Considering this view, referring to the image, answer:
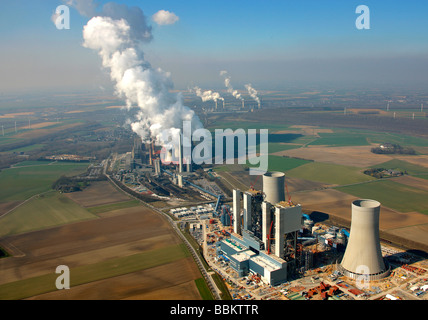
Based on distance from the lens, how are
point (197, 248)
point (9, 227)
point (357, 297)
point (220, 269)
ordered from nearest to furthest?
point (357, 297) < point (220, 269) < point (197, 248) < point (9, 227)

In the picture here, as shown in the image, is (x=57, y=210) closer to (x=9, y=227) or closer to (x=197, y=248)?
(x=9, y=227)

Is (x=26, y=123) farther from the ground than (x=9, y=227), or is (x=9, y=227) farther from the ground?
(x=26, y=123)

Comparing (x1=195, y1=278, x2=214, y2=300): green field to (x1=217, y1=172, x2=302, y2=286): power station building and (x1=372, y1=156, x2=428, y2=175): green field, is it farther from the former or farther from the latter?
(x1=372, y1=156, x2=428, y2=175): green field

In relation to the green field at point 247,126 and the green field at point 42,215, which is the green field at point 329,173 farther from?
the green field at point 247,126

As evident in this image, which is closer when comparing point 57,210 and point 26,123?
point 57,210

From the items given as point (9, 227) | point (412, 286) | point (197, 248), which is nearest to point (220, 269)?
point (197, 248)

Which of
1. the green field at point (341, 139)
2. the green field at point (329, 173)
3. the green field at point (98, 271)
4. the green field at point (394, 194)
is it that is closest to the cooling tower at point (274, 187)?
the green field at point (98, 271)
